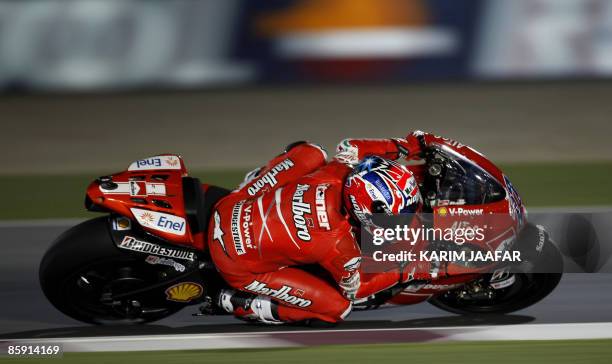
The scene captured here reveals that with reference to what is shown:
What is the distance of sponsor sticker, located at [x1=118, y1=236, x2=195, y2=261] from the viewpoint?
574cm

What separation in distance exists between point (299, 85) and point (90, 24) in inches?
109

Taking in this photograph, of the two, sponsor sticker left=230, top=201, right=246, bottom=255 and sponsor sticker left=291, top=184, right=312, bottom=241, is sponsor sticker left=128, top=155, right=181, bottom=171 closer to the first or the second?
sponsor sticker left=230, top=201, right=246, bottom=255

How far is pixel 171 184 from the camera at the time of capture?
5930mm

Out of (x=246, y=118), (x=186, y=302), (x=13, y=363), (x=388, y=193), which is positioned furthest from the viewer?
(x=246, y=118)

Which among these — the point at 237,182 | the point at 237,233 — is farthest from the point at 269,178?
the point at 237,182

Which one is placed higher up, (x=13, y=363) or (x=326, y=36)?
(x=326, y=36)

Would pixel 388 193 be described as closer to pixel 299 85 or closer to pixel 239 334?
pixel 239 334

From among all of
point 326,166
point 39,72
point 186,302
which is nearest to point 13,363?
point 186,302

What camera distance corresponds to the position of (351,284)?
217 inches

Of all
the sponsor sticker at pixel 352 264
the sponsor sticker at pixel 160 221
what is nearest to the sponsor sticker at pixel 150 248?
the sponsor sticker at pixel 160 221

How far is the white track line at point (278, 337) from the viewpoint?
19.1 feet

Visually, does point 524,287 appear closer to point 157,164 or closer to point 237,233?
point 237,233

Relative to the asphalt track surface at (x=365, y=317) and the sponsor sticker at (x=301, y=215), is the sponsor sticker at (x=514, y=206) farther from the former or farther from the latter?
the sponsor sticker at (x=301, y=215)

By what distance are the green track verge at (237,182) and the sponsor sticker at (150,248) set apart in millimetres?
2934
